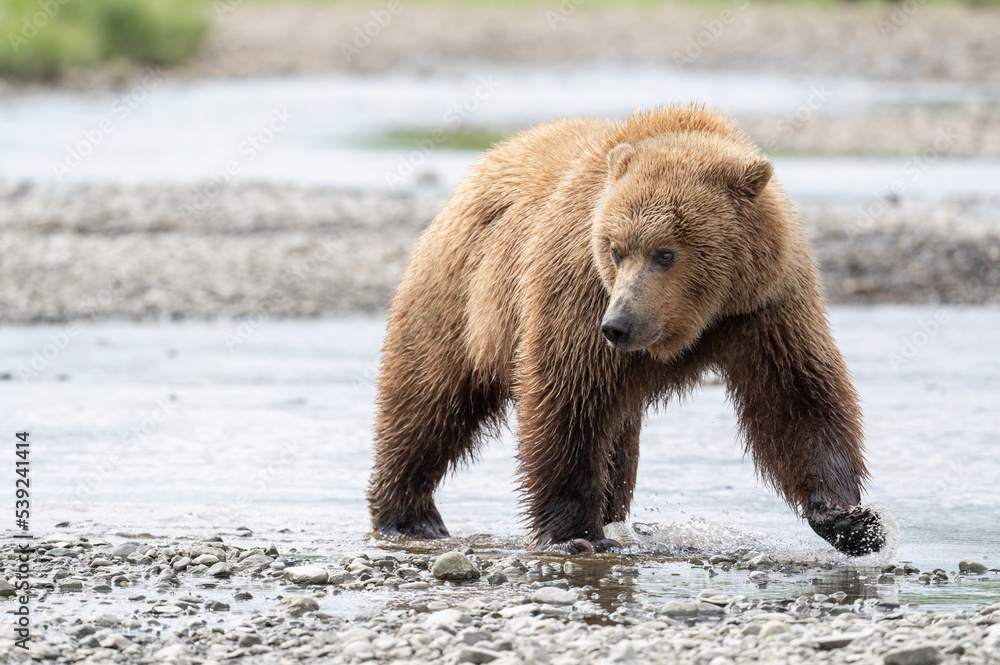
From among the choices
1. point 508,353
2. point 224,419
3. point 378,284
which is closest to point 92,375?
point 224,419

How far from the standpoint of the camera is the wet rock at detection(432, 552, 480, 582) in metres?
5.04

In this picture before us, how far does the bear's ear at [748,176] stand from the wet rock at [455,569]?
5.42 ft

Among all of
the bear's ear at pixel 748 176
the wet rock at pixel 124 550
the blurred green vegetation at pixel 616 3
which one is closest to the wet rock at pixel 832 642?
the bear's ear at pixel 748 176

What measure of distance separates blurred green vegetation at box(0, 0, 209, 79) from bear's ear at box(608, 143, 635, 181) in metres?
27.0

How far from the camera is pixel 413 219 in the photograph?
1425 centimetres

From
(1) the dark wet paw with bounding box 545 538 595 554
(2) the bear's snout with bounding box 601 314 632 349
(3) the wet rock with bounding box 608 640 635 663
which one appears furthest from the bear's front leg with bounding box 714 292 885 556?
(3) the wet rock with bounding box 608 640 635 663

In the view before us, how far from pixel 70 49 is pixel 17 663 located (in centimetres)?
2952

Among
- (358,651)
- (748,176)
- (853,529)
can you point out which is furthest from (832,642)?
(748,176)

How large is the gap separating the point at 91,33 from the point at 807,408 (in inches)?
1225

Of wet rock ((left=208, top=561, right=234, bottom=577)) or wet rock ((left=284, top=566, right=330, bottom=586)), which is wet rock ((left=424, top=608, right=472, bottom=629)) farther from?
wet rock ((left=208, top=561, right=234, bottom=577))

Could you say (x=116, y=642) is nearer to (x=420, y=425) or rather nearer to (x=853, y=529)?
(x=420, y=425)

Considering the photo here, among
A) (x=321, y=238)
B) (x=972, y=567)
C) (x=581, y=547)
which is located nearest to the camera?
(x=972, y=567)

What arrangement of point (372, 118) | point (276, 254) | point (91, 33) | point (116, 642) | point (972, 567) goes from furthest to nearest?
point (91, 33), point (372, 118), point (276, 254), point (972, 567), point (116, 642)

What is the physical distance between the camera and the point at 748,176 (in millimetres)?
4887
